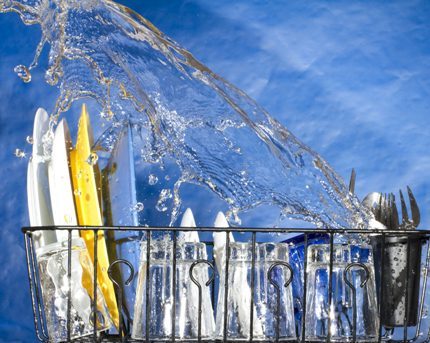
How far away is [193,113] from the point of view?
0.78m

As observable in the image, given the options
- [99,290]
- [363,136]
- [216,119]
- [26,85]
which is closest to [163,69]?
[216,119]

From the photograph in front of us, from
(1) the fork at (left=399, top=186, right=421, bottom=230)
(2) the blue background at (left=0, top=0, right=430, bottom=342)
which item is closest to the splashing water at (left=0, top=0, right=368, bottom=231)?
(1) the fork at (left=399, top=186, right=421, bottom=230)

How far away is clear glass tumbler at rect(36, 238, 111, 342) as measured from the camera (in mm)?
682

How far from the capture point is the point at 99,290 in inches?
27.7

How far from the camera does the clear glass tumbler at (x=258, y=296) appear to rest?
0.68 meters

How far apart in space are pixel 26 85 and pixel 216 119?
0.67 metres

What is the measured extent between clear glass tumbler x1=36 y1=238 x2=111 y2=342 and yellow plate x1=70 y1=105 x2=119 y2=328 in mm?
30

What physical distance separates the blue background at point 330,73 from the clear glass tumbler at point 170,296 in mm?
582

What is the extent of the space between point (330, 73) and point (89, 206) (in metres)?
0.64

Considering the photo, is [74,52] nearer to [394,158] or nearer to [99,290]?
[99,290]

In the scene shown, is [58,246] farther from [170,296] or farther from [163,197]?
[163,197]

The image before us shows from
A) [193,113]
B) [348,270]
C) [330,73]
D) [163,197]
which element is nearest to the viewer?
[348,270]

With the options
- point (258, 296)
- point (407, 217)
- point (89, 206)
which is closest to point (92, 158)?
point (89, 206)

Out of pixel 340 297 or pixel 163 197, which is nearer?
pixel 340 297
